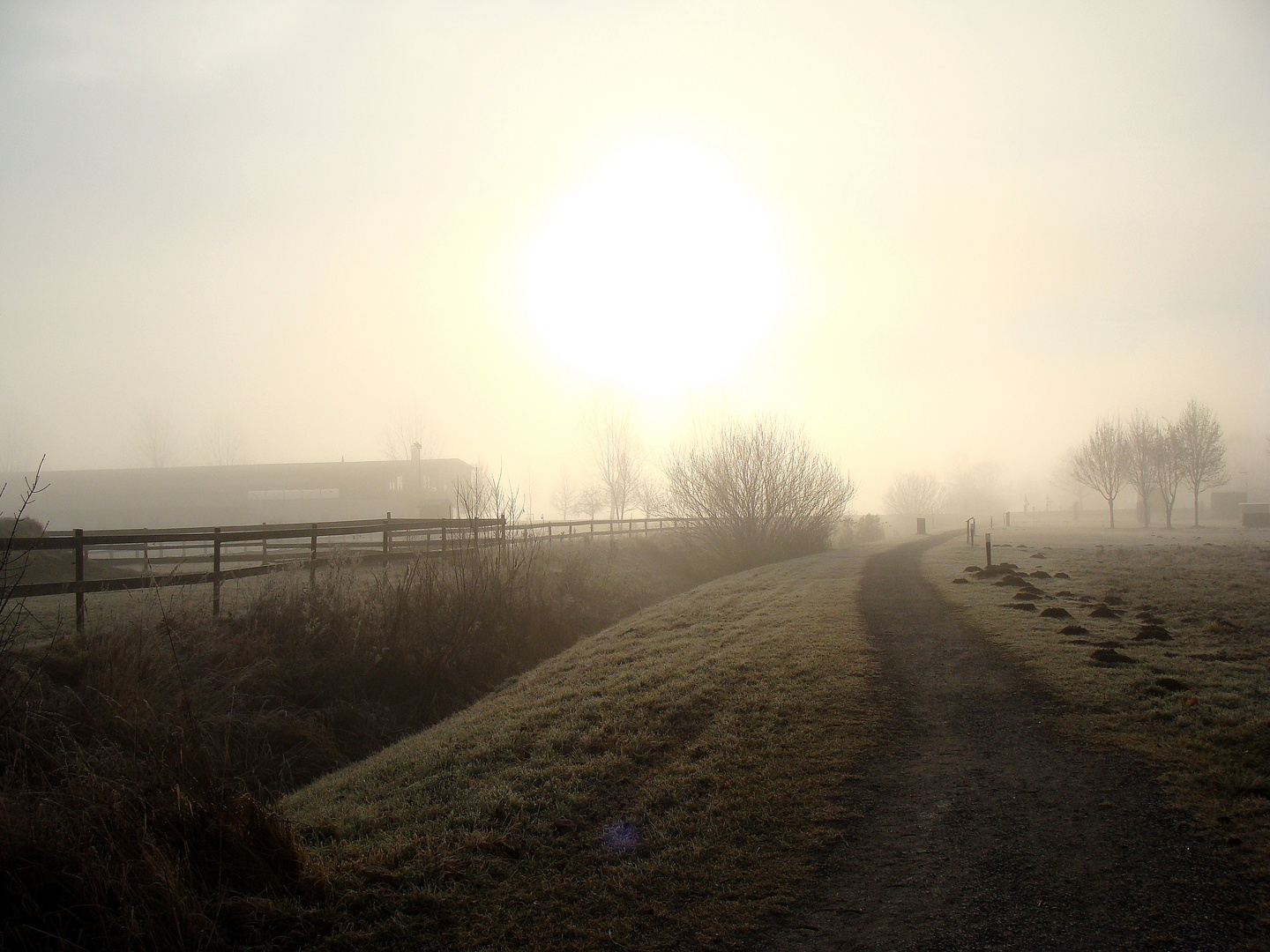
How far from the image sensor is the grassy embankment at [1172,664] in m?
4.69

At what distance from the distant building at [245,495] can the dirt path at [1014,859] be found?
158ft

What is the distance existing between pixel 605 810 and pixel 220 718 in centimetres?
626

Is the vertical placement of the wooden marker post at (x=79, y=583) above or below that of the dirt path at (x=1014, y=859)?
above

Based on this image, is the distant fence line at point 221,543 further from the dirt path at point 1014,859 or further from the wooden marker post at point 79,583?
the dirt path at point 1014,859

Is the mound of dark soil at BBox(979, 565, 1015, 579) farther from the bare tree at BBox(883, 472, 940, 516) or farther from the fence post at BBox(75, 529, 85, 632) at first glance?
the bare tree at BBox(883, 472, 940, 516)

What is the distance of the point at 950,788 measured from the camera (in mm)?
5109

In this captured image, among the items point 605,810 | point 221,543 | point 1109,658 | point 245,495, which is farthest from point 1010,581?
point 245,495

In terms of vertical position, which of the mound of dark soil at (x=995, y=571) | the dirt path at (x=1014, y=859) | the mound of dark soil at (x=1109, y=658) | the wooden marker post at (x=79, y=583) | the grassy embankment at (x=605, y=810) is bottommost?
the grassy embankment at (x=605, y=810)

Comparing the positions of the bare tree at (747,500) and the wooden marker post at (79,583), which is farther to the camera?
the bare tree at (747,500)

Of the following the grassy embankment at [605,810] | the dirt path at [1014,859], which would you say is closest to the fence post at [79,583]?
the grassy embankment at [605,810]

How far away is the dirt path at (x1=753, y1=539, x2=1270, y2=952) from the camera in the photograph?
342 centimetres

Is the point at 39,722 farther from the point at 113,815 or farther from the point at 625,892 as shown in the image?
the point at 625,892

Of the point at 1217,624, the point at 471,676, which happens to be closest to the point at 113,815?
the point at 471,676

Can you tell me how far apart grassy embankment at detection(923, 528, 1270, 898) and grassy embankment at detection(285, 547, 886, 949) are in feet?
6.86
